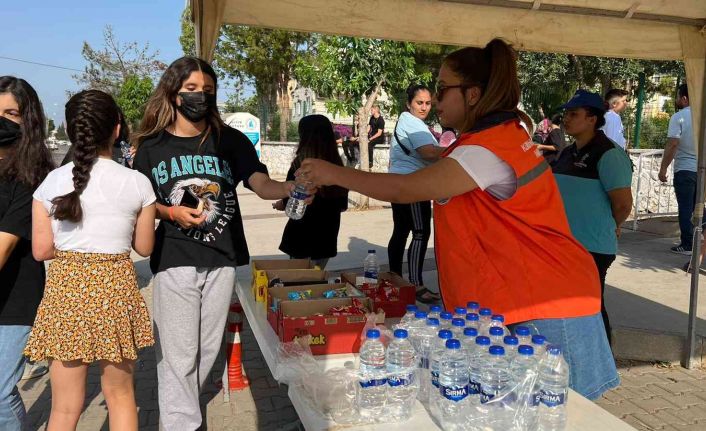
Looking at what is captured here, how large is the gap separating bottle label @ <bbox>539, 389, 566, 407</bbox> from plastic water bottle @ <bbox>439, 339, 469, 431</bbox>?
0.68ft

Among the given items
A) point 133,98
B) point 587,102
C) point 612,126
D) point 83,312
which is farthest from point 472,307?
point 133,98

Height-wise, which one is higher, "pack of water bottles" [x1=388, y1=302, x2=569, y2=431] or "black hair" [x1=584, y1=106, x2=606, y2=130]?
"black hair" [x1=584, y1=106, x2=606, y2=130]

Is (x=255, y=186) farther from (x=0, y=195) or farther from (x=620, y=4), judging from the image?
(x=620, y=4)

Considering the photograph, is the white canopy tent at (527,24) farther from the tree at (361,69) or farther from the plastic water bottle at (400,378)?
the tree at (361,69)

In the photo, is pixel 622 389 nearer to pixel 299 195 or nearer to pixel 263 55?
pixel 299 195

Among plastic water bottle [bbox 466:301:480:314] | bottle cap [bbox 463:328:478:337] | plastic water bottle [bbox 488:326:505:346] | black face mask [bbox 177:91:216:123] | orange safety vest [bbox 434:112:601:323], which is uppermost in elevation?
black face mask [bbox 177:91:216:123]

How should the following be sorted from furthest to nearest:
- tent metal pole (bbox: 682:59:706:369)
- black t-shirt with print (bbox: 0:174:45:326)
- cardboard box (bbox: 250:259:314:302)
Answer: tent metal pole (bbox: 682:59:706:369) < cardboard box (bbox: 250:259:314:302) < black t-shirt with print (bbox: 0:174:45:326)

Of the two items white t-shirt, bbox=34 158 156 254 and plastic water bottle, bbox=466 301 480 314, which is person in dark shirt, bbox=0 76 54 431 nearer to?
white t-shirt, bbox=34 158 156 254

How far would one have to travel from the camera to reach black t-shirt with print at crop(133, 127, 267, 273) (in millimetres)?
2578

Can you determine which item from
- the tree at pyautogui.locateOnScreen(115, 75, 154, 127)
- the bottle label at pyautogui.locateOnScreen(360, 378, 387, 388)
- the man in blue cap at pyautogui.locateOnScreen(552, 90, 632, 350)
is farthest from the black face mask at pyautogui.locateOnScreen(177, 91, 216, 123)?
the tree at pyautogui.locateOnScreen(115, 75, 154, 127)

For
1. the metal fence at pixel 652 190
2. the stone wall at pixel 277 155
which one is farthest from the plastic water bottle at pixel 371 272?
the stone wall at pixel 277 155

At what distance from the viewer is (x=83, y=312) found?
2199mm

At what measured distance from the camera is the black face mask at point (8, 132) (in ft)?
7.92

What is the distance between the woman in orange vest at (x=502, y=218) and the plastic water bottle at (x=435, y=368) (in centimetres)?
29
